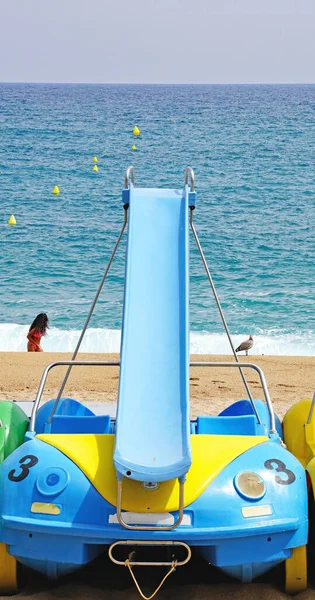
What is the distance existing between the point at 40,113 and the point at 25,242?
164 ft

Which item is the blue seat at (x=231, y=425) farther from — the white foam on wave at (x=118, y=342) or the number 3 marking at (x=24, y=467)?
the white foam on wave at (x=118, y=342)

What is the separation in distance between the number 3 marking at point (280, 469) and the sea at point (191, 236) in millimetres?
10903

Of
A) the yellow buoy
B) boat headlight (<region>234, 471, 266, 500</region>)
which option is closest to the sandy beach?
boat headlight (<region>234, 471, 266, 500</region>)

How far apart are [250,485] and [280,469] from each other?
0.80ft

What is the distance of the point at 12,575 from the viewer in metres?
5.26

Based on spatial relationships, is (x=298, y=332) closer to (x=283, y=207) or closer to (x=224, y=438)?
(x=224, y=438)

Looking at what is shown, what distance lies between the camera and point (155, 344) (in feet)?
17.5

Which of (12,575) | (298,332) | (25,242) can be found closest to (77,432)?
(12,575)

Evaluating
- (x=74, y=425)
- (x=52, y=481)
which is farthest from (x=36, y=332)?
(x=52, y=481)

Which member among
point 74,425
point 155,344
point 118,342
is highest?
point 155,344

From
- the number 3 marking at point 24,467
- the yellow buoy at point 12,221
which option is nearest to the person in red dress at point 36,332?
the number 3 marking at point 24,467

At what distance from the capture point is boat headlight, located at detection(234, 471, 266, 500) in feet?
16.3

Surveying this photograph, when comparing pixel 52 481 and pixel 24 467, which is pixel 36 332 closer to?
pixel 24 467

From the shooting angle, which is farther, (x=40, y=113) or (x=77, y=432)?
(x=40, y=113)
